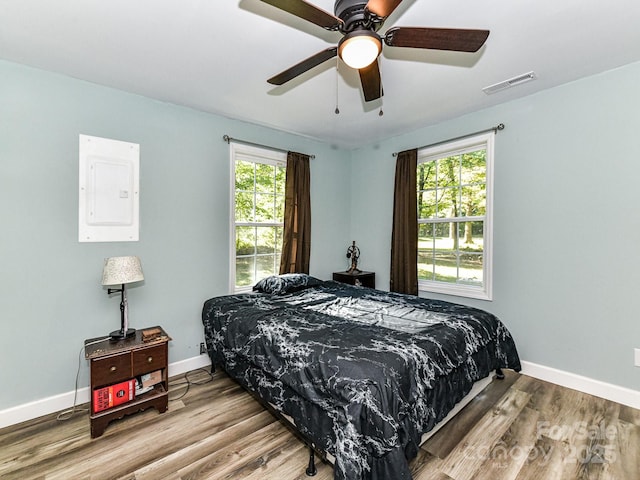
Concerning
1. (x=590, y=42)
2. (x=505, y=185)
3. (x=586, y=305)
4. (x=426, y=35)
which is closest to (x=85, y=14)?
(x=426, y=35)

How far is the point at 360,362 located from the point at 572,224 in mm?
2335

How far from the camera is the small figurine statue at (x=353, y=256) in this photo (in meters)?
4.27

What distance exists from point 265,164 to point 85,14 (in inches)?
79.9

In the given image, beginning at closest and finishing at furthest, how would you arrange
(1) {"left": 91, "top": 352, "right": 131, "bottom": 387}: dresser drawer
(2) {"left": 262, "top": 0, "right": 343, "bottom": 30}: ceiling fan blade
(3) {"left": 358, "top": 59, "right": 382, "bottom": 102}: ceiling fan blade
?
(2) {"left": 262, "top": 0, "right": 343, "bottom": 30}: ceiling fan blade, (3) {"left": 358, "top": 59, "right": 382, "bottom": 102}: ceiling fan blade, (1) {"left": 91, "top": 352, "right": 131, "bottom": 387}: dresser drawer

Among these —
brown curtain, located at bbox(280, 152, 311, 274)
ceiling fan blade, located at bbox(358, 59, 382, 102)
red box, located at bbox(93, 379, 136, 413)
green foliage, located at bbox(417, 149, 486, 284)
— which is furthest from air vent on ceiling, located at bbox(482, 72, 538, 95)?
red box, located at bbox(93, 379, 136, 413)

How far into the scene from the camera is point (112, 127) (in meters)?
2.60

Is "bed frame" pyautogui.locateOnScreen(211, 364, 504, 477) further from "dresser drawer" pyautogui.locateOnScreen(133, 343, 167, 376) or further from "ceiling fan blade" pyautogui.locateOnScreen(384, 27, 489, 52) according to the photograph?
"ceiling fan blade" pyautogui.locateOnScreen(384, 27, 489, 52)

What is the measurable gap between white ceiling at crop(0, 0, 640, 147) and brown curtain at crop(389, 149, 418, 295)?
0.78m

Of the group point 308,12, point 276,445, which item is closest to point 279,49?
point 308,12

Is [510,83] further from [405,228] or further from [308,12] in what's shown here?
[308,12]

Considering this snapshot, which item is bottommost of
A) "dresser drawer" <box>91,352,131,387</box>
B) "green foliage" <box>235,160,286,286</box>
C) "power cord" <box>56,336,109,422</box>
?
"power cord" <box>56,336,109,422</box>

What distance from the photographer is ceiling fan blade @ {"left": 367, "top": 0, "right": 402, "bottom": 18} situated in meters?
1.31

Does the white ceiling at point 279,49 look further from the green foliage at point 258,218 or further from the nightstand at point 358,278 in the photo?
the nightstand at point 358,278

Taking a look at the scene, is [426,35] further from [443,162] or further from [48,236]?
[48,236]
